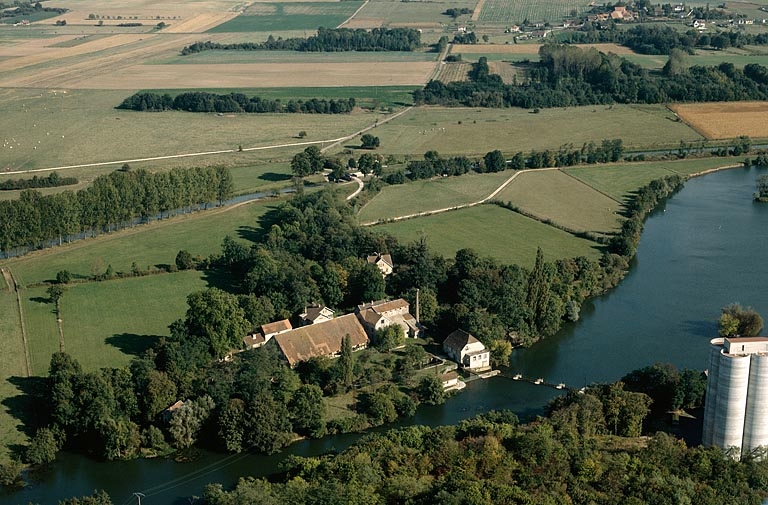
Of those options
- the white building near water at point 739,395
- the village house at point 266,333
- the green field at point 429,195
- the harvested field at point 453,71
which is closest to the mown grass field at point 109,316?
the village house at point 266,333

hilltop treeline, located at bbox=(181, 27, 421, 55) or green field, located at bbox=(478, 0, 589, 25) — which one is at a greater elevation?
green field, located at bbox=(478, 0, 589, 25)

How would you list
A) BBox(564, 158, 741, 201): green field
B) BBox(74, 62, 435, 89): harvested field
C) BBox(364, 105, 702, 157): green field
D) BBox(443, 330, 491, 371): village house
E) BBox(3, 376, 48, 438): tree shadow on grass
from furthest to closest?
BBox(74, 62, 435, 89): harvested field, BBox(364, 105, 702, 157): green field, BBox(564, 158, 741, 201): green field, BBox(443, 330, 491, 371): village house, BBox(3, 376, 48, 438): tree shadow on grass

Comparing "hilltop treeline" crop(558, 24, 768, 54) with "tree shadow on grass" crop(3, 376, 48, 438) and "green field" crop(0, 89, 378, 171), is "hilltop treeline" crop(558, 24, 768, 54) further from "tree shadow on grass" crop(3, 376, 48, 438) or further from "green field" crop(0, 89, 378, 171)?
"tree shadow on grass" crop(3, 376, 48, 438)

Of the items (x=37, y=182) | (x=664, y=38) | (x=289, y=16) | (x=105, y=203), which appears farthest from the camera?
(x=289, y=16)

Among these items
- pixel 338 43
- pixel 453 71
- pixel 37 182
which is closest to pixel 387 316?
pixel 37 182

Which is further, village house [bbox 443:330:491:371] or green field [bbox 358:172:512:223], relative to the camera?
green field [bbox 358:172:512:223]

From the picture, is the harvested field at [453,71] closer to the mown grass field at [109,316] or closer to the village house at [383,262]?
the village house at [383,262]

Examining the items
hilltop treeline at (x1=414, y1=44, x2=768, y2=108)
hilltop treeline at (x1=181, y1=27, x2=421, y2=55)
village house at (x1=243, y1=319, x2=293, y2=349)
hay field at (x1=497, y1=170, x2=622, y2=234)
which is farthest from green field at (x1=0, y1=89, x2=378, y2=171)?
village house at (x1=243, y1=319, x2=293, y2=349)

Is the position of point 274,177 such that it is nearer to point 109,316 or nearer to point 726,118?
point 109,316
